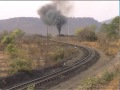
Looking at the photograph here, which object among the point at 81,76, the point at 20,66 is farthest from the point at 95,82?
the point at 20,66

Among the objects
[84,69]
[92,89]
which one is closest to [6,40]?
[84,69]

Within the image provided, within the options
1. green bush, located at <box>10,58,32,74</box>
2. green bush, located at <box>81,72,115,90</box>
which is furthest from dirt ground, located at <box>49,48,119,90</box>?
green bush, located at <box>10,58,32,74</box>

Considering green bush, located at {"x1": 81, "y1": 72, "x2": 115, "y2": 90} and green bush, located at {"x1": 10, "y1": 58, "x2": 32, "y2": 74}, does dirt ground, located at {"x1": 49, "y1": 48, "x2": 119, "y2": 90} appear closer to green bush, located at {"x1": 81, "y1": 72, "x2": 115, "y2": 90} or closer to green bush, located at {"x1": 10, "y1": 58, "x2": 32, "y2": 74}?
green bush, located at {"x1": 81, "y1": 72, "x2": 115, "y2": 90}

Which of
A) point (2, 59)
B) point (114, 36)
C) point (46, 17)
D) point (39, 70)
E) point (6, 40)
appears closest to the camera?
point (39, 70)

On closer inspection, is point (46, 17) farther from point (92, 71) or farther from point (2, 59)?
point (92, 71)

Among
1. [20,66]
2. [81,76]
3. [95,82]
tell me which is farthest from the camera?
[81,76]

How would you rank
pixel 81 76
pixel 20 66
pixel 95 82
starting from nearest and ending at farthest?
pixel 95 82 < pixel 20 66 < pixel 81 76

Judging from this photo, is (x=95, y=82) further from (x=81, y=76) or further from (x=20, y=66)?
(x=20, y=66)

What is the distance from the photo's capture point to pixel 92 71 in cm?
2808

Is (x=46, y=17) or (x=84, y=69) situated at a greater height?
(x=46, y=17)

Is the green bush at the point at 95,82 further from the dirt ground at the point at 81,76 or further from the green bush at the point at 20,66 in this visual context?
the green bush at the point at 20,66

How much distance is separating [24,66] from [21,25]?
153743mm

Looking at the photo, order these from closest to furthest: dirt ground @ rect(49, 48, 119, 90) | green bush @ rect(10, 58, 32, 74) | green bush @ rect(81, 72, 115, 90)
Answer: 1. green bush @ rect(81, 72, 115, 90)
2. dirt ground @ rect(49, 48, 119, 90)
3. green bush @ rect(10, 58, 32, 74)

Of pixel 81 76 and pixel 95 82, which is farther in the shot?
pixel 81 76
